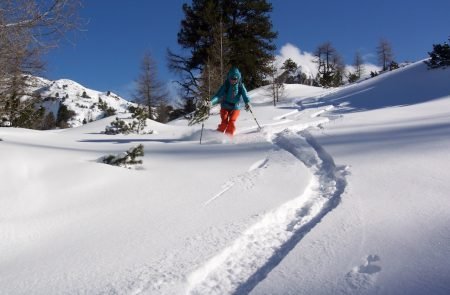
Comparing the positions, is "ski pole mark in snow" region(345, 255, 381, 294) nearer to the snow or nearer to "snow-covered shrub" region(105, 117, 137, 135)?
the snow

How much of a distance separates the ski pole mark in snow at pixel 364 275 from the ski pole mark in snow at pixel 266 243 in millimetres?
488

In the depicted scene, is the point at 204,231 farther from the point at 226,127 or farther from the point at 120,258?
the point at 226,127

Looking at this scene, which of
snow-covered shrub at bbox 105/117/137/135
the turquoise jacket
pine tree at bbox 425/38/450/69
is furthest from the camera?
pine tree at bbox 425/38/450/69

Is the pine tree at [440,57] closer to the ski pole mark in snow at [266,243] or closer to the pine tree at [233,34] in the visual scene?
the pine tree at [233,34]

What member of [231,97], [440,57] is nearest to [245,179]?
[231,97]

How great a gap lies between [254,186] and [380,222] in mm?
1471

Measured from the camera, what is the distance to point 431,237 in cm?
243

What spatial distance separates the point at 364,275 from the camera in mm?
2088

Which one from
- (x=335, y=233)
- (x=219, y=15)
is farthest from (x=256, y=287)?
(x=219, y=15)

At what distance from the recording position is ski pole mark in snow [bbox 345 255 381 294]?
199 cm

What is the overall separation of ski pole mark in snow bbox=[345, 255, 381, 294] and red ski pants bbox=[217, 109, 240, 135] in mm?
6596

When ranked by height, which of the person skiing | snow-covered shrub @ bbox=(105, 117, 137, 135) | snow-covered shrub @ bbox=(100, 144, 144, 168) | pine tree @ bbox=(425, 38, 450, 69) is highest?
pine tree @ bbox=(425, 38, 450, 69)

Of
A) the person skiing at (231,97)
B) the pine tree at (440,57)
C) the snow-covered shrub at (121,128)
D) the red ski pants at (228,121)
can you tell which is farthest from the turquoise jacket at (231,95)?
the pine tree at (440,57)

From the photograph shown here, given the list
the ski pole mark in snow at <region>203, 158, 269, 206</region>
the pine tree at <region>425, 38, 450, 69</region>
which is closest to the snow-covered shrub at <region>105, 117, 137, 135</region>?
the ski pole mark in snow at <region>203, 158, 269, 206</region>
